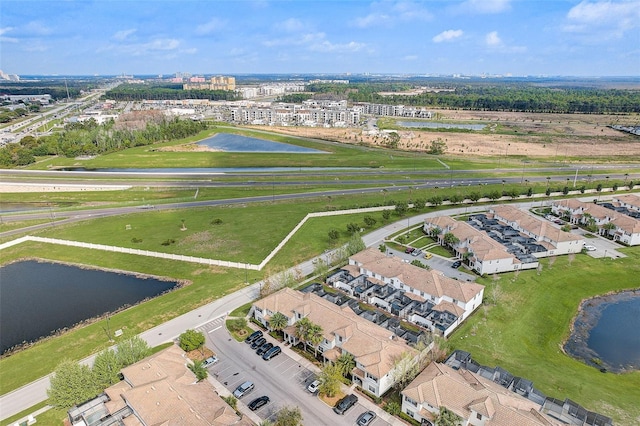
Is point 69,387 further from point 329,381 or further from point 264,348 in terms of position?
point 329,381

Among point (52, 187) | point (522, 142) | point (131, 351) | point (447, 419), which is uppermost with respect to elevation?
point (522, 142)

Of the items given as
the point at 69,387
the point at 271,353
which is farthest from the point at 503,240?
the point at 69,387

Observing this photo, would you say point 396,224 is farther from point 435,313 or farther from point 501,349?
point 501,349

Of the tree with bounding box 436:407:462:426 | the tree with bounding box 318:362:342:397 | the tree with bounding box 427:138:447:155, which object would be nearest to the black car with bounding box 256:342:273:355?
the tree with bounding box 318:362:342:397

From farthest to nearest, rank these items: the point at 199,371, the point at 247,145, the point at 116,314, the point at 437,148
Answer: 1. the point at 247,145
2. the point at 437,148
3. the point at 116,314
4. the point at 199,371

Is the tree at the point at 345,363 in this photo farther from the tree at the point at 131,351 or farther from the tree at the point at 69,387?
the tree at the point at 69,387

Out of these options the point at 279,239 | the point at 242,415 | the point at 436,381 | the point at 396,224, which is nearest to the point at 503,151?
the point at 396,224
